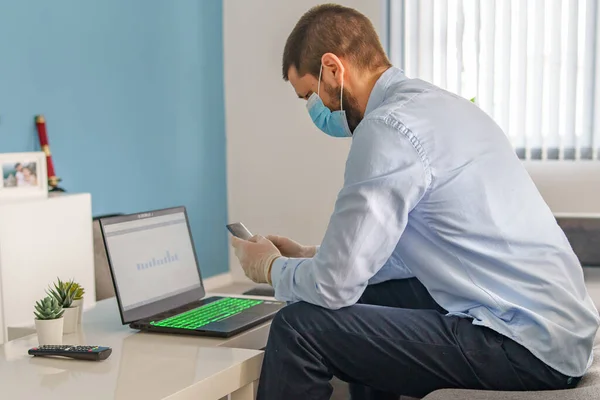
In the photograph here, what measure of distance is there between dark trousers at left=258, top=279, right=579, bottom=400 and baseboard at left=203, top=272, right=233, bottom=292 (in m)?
3.03

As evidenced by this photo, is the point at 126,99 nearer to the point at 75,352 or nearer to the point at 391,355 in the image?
the point at 75,352

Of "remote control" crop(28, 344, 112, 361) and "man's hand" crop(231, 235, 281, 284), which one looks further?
"man's hand" crop(231, 235, 281, 284)

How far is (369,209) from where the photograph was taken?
1518 mm

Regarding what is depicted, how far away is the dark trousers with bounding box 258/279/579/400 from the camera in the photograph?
1530 millimetres

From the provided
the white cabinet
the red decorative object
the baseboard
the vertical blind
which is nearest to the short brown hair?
the white cabinet

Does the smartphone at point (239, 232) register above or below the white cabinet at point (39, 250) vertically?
above

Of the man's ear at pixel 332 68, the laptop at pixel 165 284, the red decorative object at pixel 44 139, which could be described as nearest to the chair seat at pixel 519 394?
the laptop at pixel 165 284

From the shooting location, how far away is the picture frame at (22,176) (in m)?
2.85

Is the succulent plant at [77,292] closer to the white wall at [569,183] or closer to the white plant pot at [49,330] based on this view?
the white plant pot at [49,330]

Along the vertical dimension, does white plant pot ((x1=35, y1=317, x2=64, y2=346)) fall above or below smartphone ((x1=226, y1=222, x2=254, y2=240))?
below

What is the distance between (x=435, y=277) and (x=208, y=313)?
0.57m

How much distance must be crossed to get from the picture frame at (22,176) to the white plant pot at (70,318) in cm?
115

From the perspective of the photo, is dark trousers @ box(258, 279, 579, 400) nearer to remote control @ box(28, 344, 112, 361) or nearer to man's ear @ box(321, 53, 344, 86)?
remote control @ box(28, 344, 112, 361)

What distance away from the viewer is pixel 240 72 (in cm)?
473
